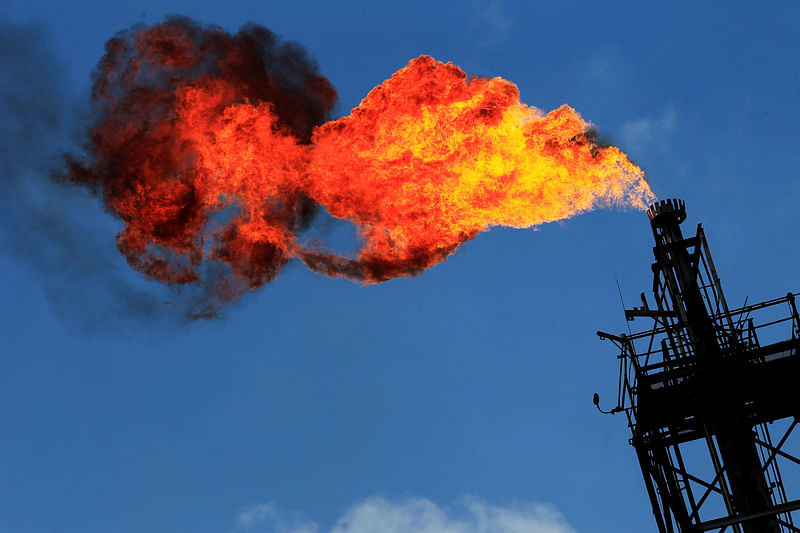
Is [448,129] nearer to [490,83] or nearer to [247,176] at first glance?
[490,83]

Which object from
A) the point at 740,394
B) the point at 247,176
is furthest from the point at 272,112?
the point at 740,394

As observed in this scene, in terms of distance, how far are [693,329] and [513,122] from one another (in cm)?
1008

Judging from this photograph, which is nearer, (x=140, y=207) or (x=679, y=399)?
(x=679, y=399)

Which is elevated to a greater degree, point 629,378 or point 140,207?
point 140,207

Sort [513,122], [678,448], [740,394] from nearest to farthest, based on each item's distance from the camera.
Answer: [740,394], [678,448], [513,122]

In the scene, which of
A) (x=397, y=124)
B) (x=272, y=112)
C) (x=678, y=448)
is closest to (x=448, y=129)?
(x=397, y=124)

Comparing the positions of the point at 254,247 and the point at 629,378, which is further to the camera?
the point at 254,247

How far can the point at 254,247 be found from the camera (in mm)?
32938

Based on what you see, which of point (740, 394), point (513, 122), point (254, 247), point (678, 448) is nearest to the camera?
point (740, 394)

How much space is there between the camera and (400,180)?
31688 mm

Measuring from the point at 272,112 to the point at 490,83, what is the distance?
778 centimetres

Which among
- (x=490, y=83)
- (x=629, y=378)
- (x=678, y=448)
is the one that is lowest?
(x=678, y=448)

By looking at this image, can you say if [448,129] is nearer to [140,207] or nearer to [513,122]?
[513,122]

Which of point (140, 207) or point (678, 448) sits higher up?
point (140, 207)
